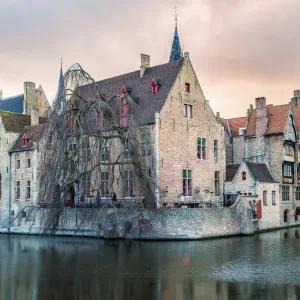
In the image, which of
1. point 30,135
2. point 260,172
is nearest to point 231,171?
point 260,172

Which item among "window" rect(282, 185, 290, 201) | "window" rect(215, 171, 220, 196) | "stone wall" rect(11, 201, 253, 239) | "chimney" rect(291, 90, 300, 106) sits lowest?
"stone wall" rect(11, 201, 253, 239)

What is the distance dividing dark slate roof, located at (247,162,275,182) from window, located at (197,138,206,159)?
3377 millimetres

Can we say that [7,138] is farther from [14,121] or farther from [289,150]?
[289,150]

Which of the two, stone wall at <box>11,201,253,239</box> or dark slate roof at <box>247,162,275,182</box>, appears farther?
dark slate roof at <box>247,162,275,182</box>

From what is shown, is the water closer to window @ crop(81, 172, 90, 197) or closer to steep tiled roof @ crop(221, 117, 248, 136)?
window @ crop(81, 172, 90, 197)

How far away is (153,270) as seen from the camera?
2045 cm

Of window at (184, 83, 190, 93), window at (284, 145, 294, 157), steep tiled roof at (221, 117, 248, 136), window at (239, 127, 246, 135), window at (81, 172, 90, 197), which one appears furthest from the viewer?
steep tiled roof at (221, 117, 248, 136)

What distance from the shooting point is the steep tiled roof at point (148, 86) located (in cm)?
3562

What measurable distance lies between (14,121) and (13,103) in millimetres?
10364

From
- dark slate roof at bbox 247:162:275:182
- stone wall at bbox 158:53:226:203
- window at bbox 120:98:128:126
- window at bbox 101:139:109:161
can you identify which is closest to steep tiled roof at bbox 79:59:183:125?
stone wall at bbox 158:53:226:203

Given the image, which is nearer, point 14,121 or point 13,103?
point 14,121

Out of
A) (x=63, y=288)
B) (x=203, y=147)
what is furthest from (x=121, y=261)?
(x=203, y=147)

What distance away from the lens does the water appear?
16.6 metres

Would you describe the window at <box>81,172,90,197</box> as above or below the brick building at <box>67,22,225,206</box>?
below
